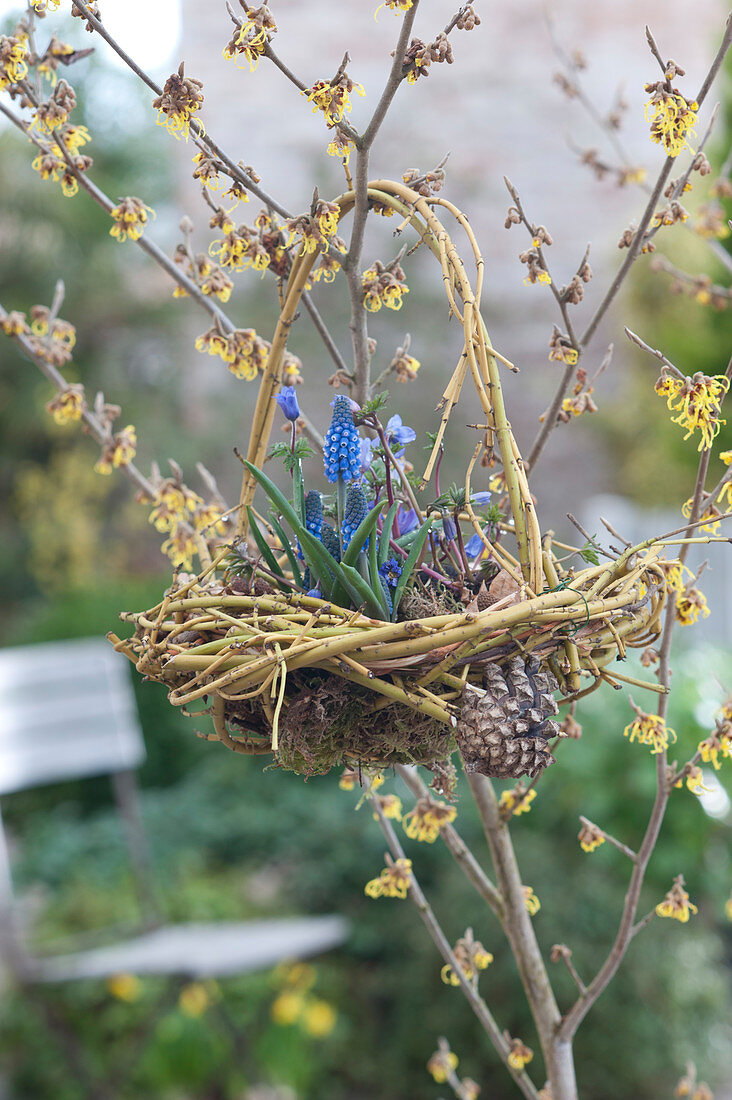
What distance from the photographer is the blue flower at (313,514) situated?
2.77 feet

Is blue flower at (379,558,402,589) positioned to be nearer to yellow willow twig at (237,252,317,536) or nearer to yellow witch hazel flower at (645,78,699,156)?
yellow willow twig at (237,252,317,536)

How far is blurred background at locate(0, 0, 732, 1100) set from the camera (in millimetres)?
2656

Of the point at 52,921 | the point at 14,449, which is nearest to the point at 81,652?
the point at 52,921

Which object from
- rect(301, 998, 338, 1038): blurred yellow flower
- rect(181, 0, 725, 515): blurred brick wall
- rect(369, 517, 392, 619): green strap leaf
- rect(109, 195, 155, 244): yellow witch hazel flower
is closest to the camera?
rect(369, 517, 392, 619): green strap leaf

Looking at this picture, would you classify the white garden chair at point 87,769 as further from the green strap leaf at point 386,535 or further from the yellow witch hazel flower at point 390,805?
the green strap leaf at point 386,535

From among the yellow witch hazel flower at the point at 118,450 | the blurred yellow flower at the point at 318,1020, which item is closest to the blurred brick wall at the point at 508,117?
the blurred yellow flower at the point at 318,1020

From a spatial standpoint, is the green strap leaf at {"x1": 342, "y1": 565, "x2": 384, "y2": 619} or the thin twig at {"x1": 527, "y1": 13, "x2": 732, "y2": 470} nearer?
the green strap leaf at {"x1": 342, "y1": 565, "x2": 384, "y2": 619}

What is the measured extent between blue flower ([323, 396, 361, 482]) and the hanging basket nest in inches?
2.9

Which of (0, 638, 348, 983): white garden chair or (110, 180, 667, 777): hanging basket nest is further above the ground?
(110, 180, 667, 777): hanging basket nest

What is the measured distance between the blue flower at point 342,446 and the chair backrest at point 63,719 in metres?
2.58

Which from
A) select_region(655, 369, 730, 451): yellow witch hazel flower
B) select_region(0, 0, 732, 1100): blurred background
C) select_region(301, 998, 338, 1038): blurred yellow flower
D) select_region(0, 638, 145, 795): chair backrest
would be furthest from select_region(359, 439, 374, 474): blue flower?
select_region(0, 638, 145, 795): chair backrest

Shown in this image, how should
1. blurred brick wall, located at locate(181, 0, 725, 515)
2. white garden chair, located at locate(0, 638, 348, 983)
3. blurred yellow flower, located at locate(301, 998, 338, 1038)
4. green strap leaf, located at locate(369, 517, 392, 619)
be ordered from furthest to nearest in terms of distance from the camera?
1. blurred brick wall, located at locate(181, 0, 725, 515)
2. blurred yellow flower, located at locate(301, 998, 338, 1038)
3. white garden chair, located at locate(0, 638, 348, 983)
4. green strap leaf, located at locate(369, 517, 392, 619)

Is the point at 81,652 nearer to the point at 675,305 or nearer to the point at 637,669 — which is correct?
the point at 637,669


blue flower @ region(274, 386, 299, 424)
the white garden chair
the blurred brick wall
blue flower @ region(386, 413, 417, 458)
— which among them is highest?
the blurred brick wall
